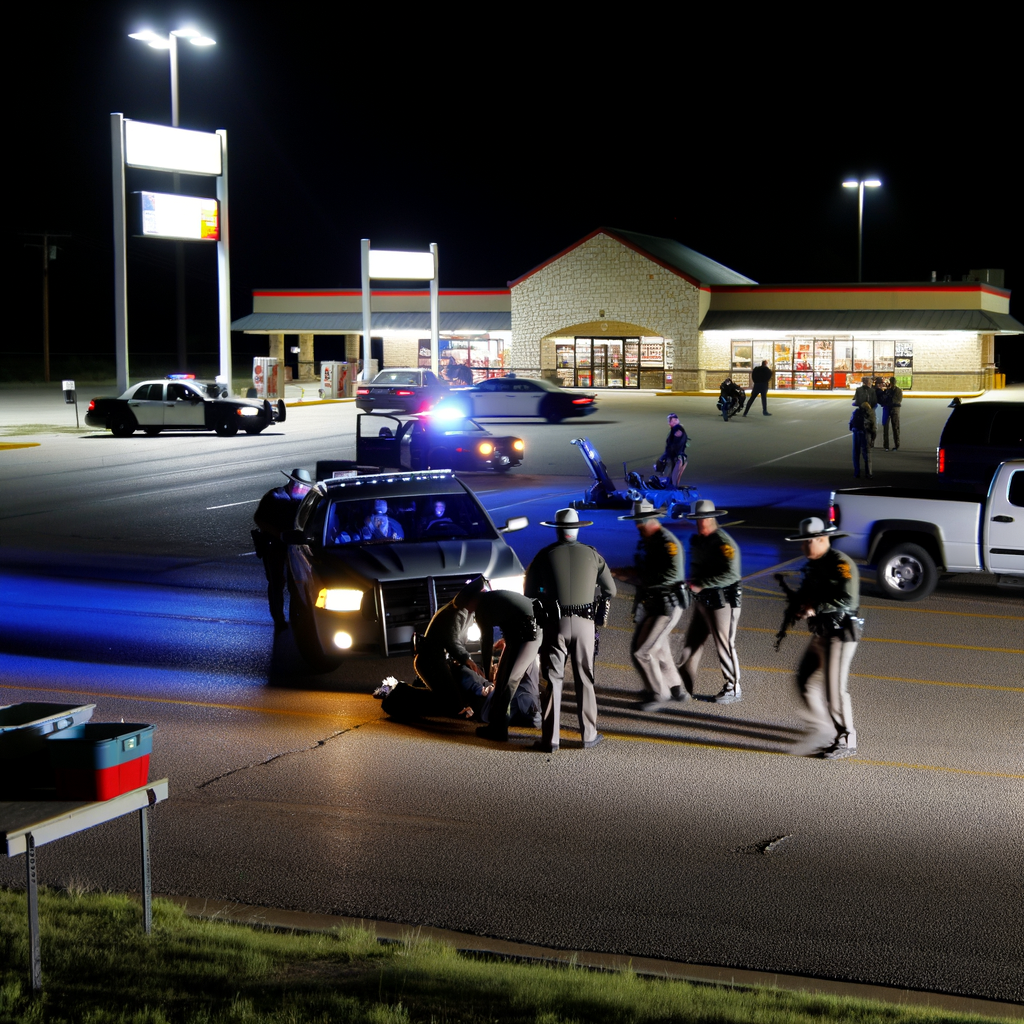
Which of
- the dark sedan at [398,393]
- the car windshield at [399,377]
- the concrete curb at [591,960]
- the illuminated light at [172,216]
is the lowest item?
the concrete curb at [591,960]

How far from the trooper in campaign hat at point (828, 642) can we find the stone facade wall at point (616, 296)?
5705cm

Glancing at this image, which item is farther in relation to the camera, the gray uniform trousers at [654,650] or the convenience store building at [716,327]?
the convenience store building at [716,327]

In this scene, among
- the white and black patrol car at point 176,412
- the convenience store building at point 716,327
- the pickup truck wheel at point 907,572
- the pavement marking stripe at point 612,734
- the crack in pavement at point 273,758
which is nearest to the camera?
the crack in pavement at point 273,758

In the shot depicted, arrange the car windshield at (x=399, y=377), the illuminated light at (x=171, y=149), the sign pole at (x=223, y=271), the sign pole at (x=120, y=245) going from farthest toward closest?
the car windshield at (x=399, y=377)
the sign pole at (x=223, y=271)
the illuminated light at (x=171, y=149)
the sign pole at (x=120, y=245)

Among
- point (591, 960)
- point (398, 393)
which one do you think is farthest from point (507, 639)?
point (398, 393)

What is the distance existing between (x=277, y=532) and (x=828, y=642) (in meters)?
6.39

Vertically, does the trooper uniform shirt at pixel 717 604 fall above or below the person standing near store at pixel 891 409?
below

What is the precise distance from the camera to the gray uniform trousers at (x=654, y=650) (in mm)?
10102

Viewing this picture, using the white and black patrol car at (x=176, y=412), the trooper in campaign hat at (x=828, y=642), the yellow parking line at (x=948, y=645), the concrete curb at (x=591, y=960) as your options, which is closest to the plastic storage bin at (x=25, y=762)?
the concrete curb at (x=591, y=960)

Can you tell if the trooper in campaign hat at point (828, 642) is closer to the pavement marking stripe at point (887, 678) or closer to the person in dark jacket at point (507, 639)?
the person in dark jacket at point (507, 639)

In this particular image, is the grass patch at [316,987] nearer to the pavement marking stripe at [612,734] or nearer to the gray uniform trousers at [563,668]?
the gray uniform trousers at [563,668]

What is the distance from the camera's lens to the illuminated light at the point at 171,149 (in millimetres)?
43781

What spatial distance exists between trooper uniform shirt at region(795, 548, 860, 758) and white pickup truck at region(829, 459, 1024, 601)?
19.2 feet

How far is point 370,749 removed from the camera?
9297 mm
